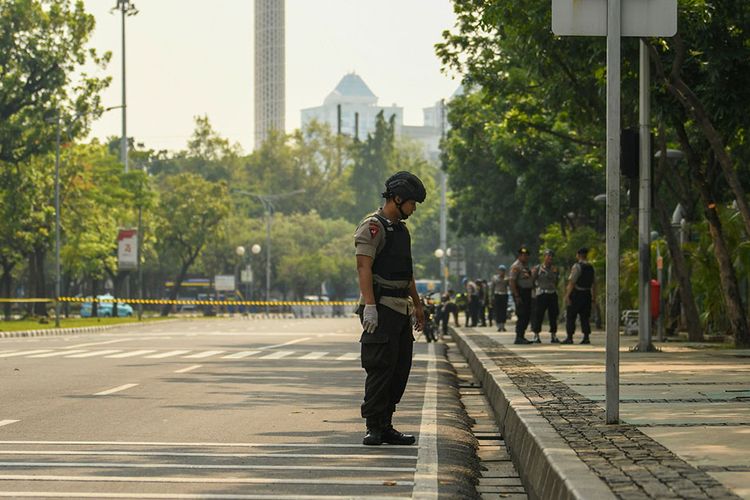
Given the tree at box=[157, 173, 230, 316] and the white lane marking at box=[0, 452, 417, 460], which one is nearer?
the white lane marking at box=[0, 452, 417, 460]

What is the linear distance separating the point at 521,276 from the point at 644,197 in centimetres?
665

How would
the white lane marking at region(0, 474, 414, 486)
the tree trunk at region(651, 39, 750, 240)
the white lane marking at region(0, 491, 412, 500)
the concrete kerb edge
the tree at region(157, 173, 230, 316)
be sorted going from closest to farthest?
the concrete kerb edge < the white lane marking at region(0, 491, 412, 500) < the white lane marking at region(0, 474, 414, 486) < the tree trunk at region(651, 39, 750, 240) < the tree at region(157, 173, 230, 316)

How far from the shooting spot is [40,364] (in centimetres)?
2378

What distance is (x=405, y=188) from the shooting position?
11.7 m

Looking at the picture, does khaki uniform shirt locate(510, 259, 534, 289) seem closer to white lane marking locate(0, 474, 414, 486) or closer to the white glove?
the white glove

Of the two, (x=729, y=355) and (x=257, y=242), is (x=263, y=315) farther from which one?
(x=729, y=355)

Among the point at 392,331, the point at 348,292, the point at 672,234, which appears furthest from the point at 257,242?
the point at 392,331

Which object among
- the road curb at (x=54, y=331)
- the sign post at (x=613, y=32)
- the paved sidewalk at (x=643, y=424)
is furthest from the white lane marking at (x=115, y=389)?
the road curb at (x=54, y=331)

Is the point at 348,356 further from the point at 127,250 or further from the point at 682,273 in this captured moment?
the point at 127,250

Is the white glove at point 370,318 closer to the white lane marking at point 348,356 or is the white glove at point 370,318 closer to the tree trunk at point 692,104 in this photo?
the tree trunk at point 692,104

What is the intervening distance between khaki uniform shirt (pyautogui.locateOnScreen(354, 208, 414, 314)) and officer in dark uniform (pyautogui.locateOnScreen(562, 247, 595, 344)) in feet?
55.2

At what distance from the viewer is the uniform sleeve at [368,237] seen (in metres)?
11.6

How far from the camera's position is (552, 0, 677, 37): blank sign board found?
35.2 feet

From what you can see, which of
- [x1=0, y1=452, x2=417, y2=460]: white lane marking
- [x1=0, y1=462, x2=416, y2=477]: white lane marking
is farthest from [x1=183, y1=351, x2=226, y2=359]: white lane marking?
[x1=0, y1=462, x2=416, y2=477]: white lane marking
